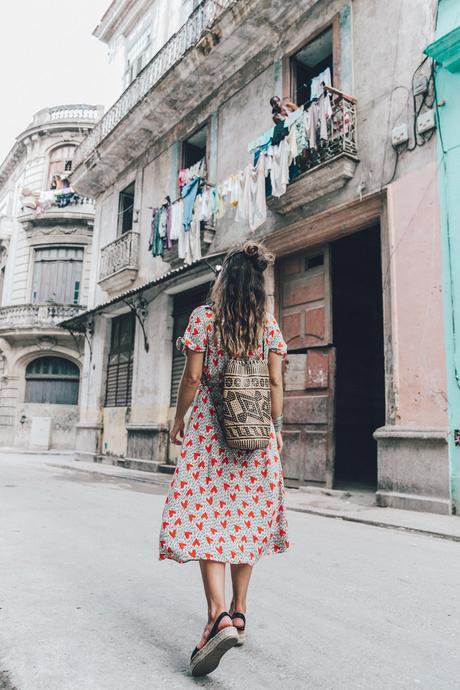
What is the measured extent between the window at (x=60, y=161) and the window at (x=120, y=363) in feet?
40.8

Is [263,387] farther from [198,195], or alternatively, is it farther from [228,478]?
[198,195]

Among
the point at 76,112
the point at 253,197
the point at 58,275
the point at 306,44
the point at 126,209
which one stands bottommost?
the point at 253,197

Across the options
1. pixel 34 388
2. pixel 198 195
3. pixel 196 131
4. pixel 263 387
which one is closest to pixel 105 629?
pixel 263 387

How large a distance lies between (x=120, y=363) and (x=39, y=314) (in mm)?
9682

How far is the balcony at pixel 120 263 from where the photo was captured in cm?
1453

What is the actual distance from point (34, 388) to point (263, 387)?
23.0 meters

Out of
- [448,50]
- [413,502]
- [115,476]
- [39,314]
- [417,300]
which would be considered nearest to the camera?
[413,502]

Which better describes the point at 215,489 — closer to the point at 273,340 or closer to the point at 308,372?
the point at 273,340

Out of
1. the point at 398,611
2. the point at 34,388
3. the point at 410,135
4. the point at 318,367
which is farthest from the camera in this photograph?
the point at 34,388

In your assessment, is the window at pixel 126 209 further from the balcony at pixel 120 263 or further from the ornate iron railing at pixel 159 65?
the ornate iron railing at pixel 159 65

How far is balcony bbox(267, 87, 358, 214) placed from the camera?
26.7 feet

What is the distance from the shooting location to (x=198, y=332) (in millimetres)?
2531

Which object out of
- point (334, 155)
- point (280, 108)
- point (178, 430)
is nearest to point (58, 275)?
point (280, 108)

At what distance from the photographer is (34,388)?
77.9 ft
